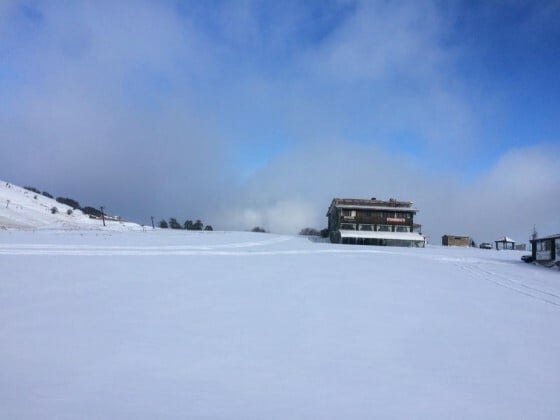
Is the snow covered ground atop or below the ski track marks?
below

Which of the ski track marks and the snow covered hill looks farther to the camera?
the snow covered hill

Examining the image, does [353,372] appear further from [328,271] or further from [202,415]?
[328,271]

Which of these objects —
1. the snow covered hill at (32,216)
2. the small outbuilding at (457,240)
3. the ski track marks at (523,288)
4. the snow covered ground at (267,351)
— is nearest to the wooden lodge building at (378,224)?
the small outbuilding at (457,240)

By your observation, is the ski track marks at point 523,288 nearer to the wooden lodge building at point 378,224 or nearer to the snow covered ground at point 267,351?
the snow covered ground at point 267,351

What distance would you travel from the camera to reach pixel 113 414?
4.73 m

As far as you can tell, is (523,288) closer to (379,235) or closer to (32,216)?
(379,235)

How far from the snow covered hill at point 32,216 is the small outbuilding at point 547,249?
58174 mm

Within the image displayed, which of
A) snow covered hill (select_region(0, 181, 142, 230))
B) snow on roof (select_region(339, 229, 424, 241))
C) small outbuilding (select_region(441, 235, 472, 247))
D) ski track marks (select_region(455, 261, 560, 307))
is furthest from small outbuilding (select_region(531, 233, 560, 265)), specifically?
snow covered hill (select_region(0, 181, 142, 230))

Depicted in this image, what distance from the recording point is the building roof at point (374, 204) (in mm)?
56938

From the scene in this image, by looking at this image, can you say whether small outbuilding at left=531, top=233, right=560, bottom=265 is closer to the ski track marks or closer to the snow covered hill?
the ski track marks

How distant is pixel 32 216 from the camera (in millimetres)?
→ 69188

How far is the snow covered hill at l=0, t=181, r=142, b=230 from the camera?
62.1 m

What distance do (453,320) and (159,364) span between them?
286 inches

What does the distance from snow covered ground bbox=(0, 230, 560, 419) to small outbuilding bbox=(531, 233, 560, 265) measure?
19585 mm
